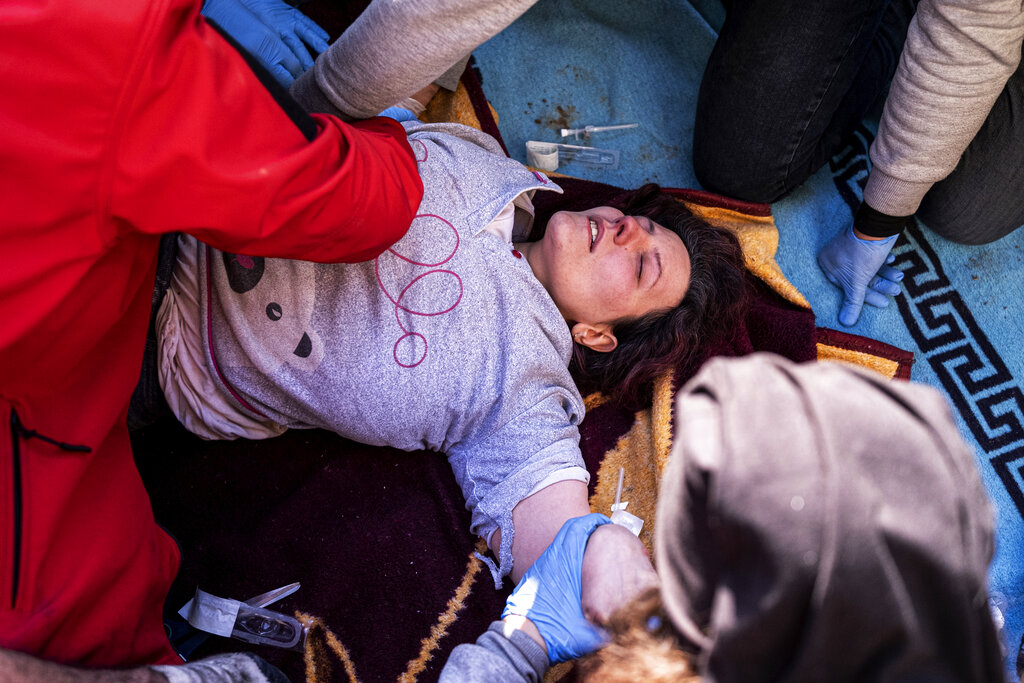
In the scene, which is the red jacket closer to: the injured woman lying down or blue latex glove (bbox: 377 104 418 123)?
the injured woman lying down

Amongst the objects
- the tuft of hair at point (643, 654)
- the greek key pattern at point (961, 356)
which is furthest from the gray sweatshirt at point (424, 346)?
the greek key pattern at point (961, 356)

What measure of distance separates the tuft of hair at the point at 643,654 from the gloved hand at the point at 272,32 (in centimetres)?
139

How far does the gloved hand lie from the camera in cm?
163

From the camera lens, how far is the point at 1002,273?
6.83ft

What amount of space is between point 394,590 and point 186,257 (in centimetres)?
88

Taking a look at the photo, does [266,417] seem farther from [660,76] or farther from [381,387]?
[660,76]

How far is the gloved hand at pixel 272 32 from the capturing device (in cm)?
163

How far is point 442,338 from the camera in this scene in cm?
149


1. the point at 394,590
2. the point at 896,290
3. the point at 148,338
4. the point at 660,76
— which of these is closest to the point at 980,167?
the point at 896,290

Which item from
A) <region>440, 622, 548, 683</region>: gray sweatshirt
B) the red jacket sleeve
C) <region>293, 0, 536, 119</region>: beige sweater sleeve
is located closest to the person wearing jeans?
<region>293, 0, 536, 119</region>: beige sweater sleeve

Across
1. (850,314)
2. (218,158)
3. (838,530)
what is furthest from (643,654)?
(850,314)

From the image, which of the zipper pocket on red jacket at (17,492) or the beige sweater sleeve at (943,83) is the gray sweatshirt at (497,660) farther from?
the beige sweater sleeve at (943,83)

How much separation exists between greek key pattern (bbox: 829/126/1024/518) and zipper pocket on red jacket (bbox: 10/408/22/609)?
2.21m

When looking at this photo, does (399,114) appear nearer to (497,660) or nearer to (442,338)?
(442,338)
